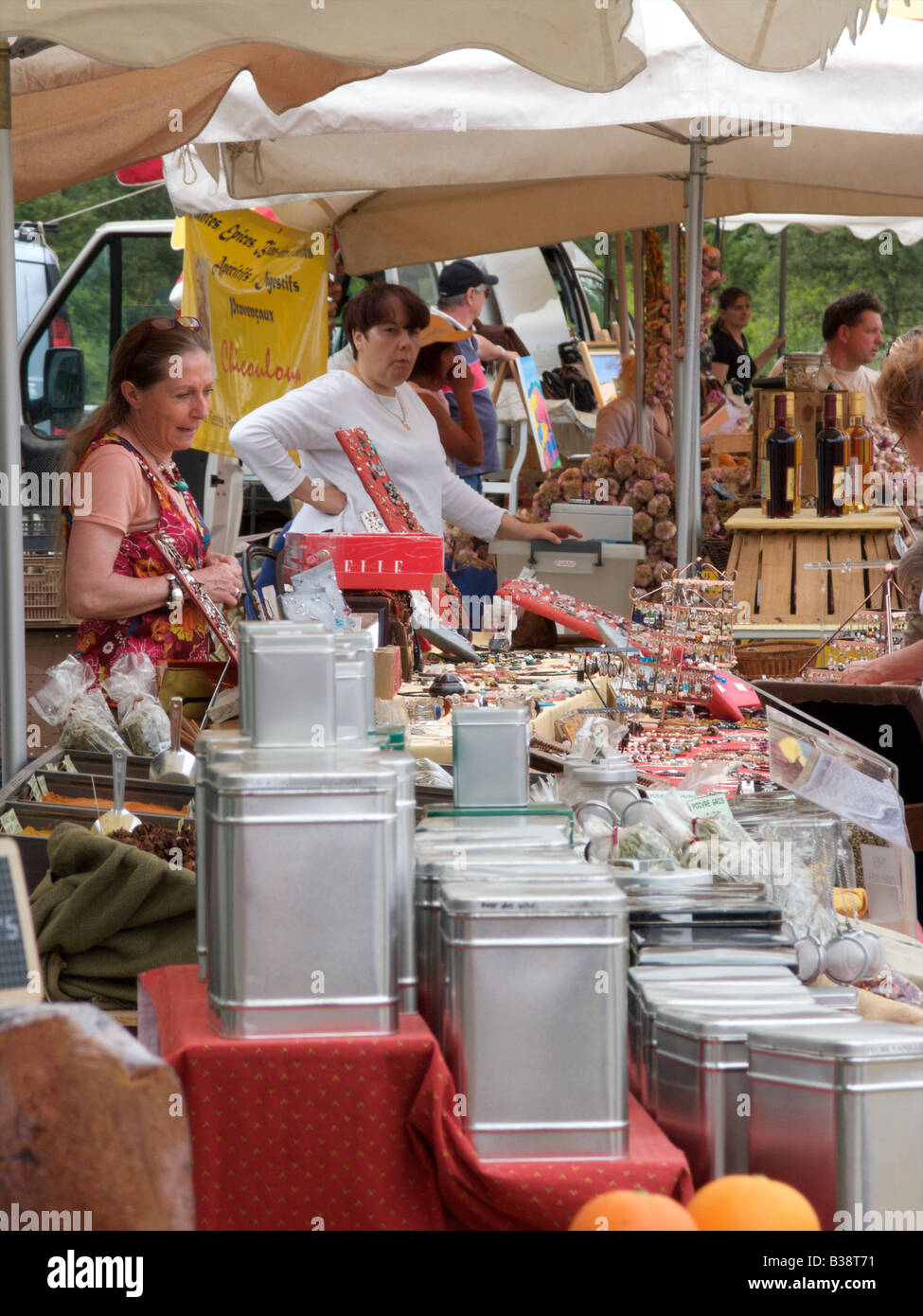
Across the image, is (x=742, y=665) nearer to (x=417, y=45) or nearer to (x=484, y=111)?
(x=484, y=111)


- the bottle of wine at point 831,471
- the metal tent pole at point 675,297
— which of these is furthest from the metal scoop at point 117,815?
the metal tent pole at point 675,297

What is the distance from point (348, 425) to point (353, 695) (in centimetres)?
321

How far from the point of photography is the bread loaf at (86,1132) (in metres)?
1.14

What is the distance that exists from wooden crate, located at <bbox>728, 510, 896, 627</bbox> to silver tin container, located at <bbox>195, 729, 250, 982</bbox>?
12.6 feet

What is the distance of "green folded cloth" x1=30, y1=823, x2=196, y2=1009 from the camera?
2057 millimetres

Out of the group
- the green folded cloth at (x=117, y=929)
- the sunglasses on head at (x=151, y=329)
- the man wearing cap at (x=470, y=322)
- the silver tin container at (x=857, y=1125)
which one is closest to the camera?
the silver tin container at (x=857, y=1125)

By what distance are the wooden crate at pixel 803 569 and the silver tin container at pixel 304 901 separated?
3.92 meters

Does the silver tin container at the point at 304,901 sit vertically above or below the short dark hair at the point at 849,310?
below

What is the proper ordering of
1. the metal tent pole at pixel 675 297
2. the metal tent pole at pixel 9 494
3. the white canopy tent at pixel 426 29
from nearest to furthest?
the white canopy tent at pixel 426 29 < the metal tent pole at pixel 9 494 < the metal tent pole at pixel 675 297

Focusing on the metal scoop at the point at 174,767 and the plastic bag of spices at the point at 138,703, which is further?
the plastic bag of spices at the point at 138,703

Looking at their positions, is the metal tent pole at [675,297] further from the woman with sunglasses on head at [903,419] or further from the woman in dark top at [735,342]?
the woman in dark top at [735,342]

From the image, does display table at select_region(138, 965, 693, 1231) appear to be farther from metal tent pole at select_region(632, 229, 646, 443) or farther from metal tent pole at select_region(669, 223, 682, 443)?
metal tent pole at select_region(632, 229, 646, 443)

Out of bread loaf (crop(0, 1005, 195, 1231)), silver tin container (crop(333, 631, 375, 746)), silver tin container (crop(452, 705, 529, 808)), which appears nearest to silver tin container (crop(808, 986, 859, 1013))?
silver tin container (crop(452, 705, 529, 808))

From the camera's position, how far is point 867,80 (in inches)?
175
